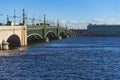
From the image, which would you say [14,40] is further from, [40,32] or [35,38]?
[35,38]

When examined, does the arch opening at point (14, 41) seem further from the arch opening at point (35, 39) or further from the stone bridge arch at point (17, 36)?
the arch opening at point (35, 39)

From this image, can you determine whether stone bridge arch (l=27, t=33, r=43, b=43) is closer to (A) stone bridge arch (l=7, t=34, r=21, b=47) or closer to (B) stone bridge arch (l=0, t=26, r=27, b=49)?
(B) stone bridge arch (l=0, t=26, r=27, b=49)

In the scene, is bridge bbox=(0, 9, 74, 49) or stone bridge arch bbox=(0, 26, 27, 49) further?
stone bridge arch bbox=(0, 26, 27, 49)

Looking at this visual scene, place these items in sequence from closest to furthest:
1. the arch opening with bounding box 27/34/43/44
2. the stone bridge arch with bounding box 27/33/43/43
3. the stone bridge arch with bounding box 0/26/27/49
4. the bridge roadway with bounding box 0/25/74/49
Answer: the bridge roadway with bounding box 0/25/74/49, the stone bridge arch with bounding box 0/26/27/49, the stone bridge arch with bounding box 27/33/43/43, the arch opening with bounding box 27/34/43/44

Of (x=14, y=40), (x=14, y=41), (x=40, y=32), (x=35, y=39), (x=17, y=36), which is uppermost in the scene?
(x=17, y=36)

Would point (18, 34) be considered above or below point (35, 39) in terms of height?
above

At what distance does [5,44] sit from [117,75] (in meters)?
52.8

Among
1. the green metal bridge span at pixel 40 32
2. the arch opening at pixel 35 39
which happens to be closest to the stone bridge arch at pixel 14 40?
the green metal bridge span at pixel 40 32

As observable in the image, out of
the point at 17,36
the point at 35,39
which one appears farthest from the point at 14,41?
the point at 35,39

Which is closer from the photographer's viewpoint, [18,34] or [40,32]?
[18,34]

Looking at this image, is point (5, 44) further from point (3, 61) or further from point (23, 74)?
point (23, 74)

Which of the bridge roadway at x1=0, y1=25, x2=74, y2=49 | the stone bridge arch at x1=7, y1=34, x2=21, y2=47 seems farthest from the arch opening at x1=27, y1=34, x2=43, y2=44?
the stone bridge arch at x1=7, y1=34, x2=21, y2=47

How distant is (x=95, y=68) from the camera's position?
212ft

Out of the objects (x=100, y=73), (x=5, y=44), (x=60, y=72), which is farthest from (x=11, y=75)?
(x=5, y=44)
